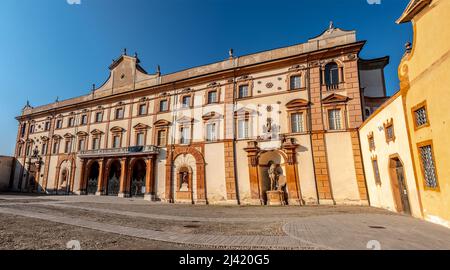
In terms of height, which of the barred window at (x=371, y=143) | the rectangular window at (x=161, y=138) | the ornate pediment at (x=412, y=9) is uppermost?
the ornate pediment at (x=412, y=9)

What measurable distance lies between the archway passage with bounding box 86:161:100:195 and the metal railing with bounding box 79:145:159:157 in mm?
1706

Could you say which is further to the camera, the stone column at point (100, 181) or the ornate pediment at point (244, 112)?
the stone column at point (100, 181)

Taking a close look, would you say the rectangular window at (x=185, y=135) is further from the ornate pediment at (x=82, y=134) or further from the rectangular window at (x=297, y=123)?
the ornate pediment at (x=82, y=134)

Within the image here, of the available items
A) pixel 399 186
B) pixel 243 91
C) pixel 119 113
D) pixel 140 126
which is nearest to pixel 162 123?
pixel 140 126

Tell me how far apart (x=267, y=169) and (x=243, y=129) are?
13.2 feet

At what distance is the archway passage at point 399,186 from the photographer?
10.6m

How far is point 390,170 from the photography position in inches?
460

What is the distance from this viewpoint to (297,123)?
18.2m

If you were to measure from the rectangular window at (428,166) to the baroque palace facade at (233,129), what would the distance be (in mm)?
7111

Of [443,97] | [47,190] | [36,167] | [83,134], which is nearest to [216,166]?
[443,97]

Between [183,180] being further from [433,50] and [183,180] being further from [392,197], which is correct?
[433,50]

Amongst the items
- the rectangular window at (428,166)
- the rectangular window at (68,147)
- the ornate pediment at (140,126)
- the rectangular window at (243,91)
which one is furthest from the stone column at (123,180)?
the rectangular window at (428,166)

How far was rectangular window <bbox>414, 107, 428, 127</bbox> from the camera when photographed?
27.9ft
